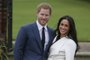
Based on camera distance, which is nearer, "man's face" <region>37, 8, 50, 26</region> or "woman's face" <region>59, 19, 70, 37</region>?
"man's face" <region>37, 8, 50, 26</region>

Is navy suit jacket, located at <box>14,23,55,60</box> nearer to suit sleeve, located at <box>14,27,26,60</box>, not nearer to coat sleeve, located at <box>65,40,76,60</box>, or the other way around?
suit sleeve, located at <box>14,27,26,60</box>

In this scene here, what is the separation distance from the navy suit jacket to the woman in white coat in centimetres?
8

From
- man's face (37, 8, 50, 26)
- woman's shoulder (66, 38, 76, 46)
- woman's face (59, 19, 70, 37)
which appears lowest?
woman's shoulder (66, 38, 76, 46)

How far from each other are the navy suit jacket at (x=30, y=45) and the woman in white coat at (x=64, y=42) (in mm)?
80

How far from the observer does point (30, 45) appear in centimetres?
434

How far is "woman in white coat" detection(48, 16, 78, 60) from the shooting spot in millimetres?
4324

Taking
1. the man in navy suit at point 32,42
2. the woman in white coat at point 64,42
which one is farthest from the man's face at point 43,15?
the woman in white coat at point 64,42

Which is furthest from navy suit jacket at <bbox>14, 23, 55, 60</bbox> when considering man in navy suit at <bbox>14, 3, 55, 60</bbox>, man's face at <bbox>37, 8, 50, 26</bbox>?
man's face at <bbox>37, 8, 50, 26</bbox>

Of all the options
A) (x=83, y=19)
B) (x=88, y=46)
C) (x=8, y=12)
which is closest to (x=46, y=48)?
(x=8, y=12)

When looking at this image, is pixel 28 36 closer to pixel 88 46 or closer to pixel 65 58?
pixel 65 58

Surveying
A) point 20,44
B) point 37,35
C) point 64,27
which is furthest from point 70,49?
point 20,44

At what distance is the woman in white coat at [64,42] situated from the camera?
14.2 feet

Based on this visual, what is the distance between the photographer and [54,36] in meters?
4.50

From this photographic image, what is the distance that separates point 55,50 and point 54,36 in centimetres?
21
